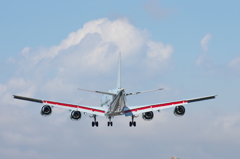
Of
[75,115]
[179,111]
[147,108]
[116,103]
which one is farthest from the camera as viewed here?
[147,108]

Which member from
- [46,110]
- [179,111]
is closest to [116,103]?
[179,111]

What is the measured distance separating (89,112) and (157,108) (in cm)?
1313

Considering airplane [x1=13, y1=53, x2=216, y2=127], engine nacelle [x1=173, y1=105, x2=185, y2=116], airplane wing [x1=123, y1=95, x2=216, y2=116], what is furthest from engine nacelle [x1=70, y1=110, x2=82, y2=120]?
engine nacelle [x1=173, y1=105, x2=185, y2=116]

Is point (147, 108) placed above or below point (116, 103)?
above

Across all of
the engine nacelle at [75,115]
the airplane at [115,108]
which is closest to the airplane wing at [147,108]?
the airplane at [115,108]

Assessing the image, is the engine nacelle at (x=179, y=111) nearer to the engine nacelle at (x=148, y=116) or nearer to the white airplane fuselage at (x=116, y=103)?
the engine nacelle at (x=148, y=116)

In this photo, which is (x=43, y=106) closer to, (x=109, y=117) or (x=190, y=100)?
(x=109, y=117)

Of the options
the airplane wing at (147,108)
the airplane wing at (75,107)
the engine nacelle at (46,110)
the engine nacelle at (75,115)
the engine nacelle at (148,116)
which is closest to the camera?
the airplane wing at (75,107)

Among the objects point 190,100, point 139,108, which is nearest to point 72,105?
point 139,108

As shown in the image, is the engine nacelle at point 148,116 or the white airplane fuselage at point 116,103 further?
the engine nacelle at point 148,116

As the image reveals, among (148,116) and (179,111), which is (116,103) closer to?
(148,116)

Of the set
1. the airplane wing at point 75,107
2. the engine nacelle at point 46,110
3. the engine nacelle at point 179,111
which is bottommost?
the engine nacelle at point 46,110

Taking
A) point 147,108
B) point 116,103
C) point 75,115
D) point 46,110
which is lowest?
point 46,110

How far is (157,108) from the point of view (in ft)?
441
